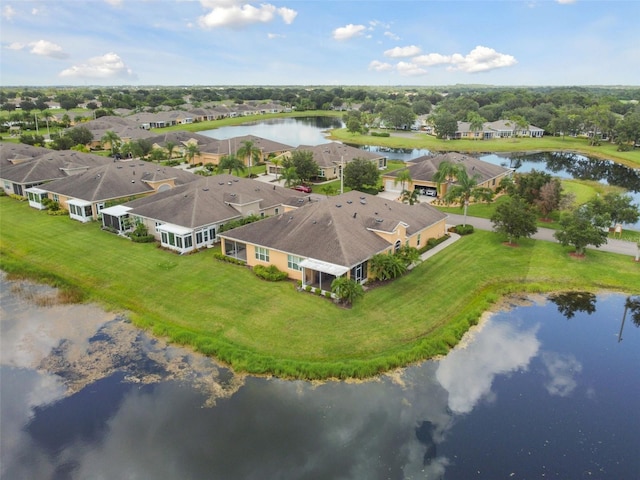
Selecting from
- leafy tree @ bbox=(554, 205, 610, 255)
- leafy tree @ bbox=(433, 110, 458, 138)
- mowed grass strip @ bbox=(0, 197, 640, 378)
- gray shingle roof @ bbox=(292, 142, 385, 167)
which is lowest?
mowed grass strip @ bbox=(0, 197, 640, 378)

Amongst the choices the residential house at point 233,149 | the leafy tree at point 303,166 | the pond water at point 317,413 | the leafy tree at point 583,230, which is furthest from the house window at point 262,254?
the residential house at point 233,149

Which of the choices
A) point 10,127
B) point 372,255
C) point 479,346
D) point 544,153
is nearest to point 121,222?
point 372,255

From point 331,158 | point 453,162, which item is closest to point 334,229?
point 453,162

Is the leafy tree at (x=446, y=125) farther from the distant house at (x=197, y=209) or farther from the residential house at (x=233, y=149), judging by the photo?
the distant house at (x=197, y=209)

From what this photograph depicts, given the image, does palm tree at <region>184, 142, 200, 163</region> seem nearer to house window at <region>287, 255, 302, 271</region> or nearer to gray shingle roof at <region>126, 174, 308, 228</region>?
gray shingle roof at <region>126, 174, 308, 228</region>

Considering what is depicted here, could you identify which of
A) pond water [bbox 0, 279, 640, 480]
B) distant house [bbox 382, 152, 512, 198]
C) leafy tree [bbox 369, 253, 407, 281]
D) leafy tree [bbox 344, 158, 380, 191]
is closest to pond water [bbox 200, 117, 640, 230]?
distant house [bbox 382, 152, 512, 198]

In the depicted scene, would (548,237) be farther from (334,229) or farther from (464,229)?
(334,229)

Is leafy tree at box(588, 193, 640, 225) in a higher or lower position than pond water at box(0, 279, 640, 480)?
higher

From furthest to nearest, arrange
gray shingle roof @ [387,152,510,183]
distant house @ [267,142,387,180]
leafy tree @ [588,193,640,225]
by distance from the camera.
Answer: distant house @ [267,142,387,180], gray shingle roof @ [387,152,510,183], leafy tree @ [588,193,640,225]
